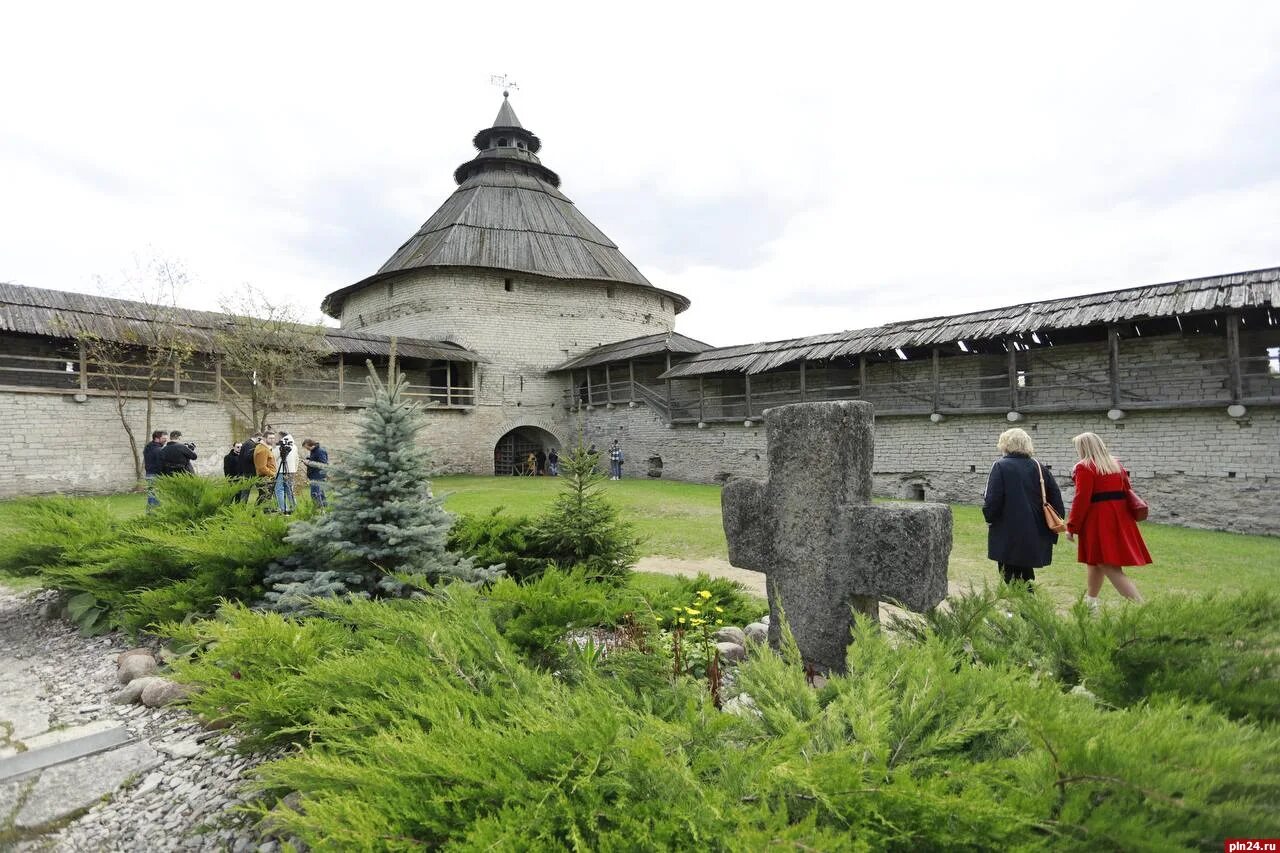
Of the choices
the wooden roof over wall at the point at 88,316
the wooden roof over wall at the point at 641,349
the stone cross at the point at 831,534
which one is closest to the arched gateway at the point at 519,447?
the wooden roof over wall at the point at 641,349

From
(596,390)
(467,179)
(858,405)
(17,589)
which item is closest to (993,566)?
(858,405)

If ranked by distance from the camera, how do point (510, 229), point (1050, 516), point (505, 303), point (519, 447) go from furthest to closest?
point (510, 229) < point (519, 447) < point (505, 303) < point (1050, 516)

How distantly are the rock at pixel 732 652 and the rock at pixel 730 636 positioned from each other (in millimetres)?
88

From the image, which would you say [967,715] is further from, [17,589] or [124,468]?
[124,468]

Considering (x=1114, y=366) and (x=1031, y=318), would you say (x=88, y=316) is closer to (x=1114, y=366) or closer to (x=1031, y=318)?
(x=1031, y=318)

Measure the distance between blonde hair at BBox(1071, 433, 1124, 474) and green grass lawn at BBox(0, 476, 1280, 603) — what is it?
0.87 meters

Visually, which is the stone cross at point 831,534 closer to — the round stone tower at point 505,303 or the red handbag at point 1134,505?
the red handbag at point 1134,505

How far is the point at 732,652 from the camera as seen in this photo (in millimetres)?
3232

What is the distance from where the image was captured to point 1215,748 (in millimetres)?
1013

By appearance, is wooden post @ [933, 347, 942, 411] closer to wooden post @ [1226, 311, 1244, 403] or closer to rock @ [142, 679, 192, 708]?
wooden post @ [1226, 311, 1244, 403]

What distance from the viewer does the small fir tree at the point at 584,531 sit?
4.72 metres

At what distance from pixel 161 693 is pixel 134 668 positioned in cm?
49

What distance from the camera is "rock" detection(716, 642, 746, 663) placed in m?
3.17

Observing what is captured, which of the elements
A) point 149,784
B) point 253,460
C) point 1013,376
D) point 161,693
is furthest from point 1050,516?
point 1013,376
